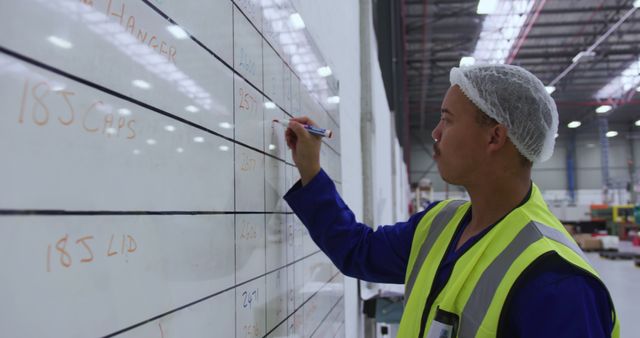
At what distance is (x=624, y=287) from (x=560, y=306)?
7.82 m

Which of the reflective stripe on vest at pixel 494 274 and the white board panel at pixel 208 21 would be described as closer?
the white board panel at pixel 208 21

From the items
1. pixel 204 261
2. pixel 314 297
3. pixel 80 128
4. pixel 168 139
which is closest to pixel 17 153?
pixel 80 128

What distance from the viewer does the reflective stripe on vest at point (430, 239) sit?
114 cm

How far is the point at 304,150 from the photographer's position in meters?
1.13

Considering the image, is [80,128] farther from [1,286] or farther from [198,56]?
[198,56]

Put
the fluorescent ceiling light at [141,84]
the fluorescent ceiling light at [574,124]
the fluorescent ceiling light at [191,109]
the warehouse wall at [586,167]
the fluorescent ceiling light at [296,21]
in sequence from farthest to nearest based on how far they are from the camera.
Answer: the warehouse wall at [586,167], the fluorescent ceiling light at [574,124], the fluorescent ceiling light at [296,21], the fluorescent ceiling light at [191,109], the fluorescent ceiling light at [141,84]

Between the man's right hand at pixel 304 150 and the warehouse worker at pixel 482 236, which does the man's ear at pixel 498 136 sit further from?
the man's right hand at pixel 304 150

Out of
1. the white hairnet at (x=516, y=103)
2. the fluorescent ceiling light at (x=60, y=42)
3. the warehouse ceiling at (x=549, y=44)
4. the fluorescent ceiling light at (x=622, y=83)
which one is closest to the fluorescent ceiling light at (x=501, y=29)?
the warehouse ceiling at (x=549, y=44)

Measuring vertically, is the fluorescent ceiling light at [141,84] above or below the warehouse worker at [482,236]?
above

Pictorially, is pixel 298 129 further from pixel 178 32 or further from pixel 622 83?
pixel 622 83

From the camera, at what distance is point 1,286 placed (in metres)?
0.35

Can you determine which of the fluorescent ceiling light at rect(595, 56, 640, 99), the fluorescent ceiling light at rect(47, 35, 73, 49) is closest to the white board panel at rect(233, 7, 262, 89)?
the fluorescent ceiling light at rect(47, 35, 73, 49)

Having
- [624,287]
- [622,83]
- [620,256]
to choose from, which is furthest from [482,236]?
[622,83]

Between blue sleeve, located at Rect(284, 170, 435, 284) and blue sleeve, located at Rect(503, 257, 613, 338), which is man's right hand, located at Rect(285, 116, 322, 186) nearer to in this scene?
blue sleeve, located at Rect(284, 170, 435, 284)
